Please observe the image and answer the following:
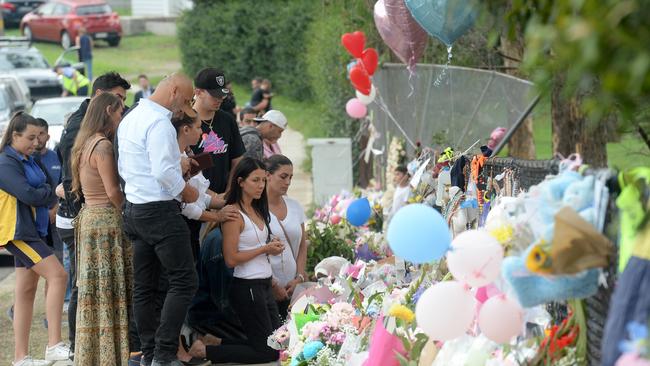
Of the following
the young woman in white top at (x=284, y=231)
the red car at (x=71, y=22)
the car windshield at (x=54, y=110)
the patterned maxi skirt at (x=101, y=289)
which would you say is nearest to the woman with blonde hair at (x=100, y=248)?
the patterned maxi skirt at (x=101, y=289)

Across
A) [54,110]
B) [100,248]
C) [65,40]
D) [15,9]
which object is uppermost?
[100,248]

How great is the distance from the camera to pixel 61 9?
3984cm

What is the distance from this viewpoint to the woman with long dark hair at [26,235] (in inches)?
292

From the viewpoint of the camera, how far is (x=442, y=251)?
Result: 13.8ft

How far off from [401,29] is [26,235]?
3.86 m

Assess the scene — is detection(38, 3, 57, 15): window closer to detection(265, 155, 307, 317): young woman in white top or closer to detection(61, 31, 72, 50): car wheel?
detection(61, 31, 72, 50): car wheel

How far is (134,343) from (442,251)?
3.44m

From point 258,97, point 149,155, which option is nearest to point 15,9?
point 258,97

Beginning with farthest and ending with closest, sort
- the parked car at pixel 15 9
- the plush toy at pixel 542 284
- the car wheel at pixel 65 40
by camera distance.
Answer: the parked car at pixel 15 9, the car wheel at pixel 65 40, the plush toy at pixel 542 284

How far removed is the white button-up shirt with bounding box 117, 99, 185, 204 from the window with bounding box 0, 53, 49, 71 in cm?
2260

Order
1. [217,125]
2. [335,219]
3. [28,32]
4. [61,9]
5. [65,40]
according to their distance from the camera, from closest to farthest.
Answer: [217,125], [335,219], [65,40], [61,9], [28,32]

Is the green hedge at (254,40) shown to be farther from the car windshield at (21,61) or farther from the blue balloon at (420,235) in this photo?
the blue balloon at (420,235)

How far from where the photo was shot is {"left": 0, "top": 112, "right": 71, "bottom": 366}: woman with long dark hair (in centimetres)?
741

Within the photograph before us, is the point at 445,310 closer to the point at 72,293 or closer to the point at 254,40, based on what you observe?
the point at 72,293
